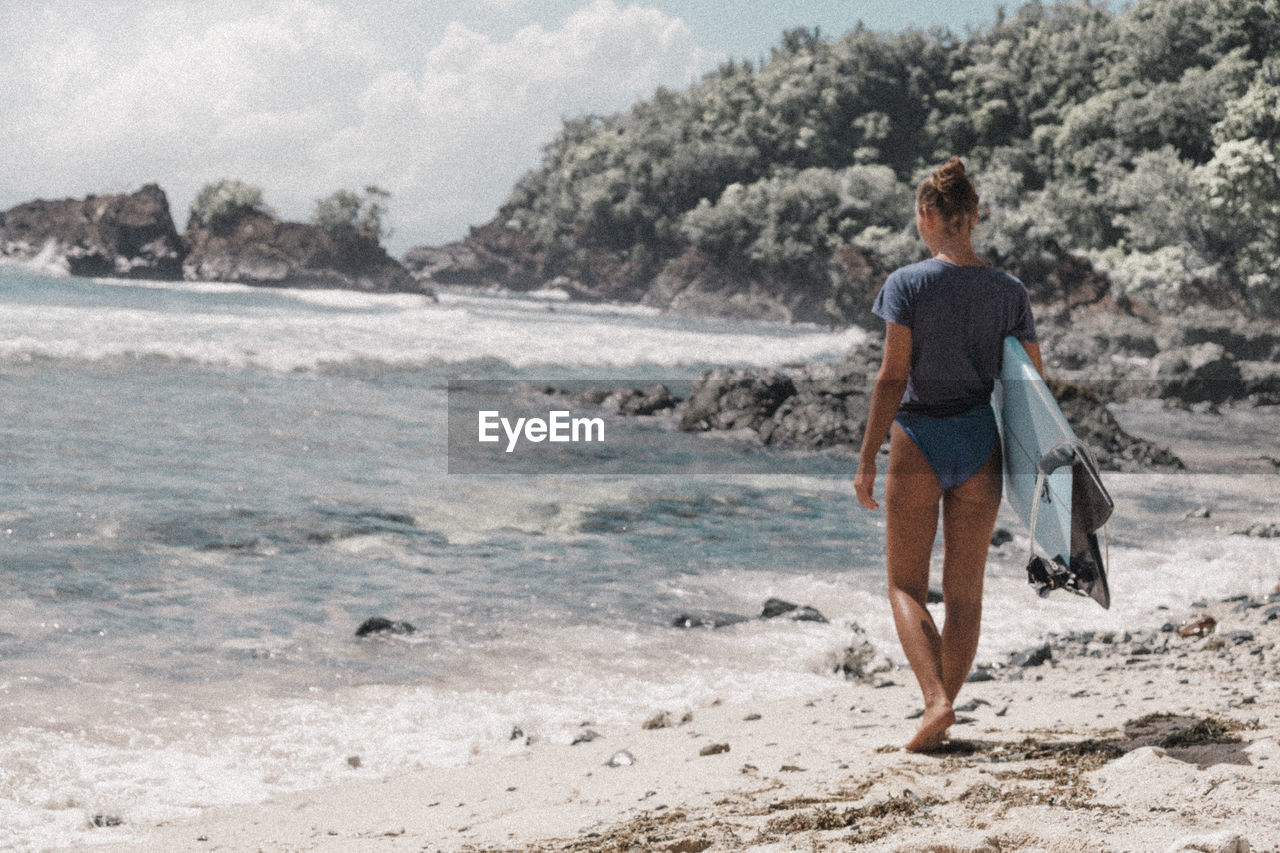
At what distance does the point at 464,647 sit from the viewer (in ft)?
18.6

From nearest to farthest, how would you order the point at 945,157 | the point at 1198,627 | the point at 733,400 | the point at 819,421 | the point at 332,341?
the point at 1198,627, the point at 819,421, the point at 733,400, the point at 332,341, the point at 945,157

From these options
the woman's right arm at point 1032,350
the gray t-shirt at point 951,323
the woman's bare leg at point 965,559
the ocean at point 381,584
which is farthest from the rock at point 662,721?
the woman's right arm at point 1032,350

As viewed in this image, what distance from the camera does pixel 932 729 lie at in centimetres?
361

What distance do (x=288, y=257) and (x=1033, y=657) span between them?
64626 mm

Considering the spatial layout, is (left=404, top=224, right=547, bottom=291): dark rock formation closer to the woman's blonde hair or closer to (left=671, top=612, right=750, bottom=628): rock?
(left=671, top=612, right=750, bottom=628): rock

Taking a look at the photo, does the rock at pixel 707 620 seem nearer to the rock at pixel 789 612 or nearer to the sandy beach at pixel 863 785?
the rock at pixel 789 612

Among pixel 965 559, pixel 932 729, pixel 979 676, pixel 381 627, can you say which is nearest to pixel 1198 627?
pixel 979 676

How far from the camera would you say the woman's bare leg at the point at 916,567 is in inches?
143

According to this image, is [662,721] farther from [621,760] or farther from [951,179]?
[951,179]

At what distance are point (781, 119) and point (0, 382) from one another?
211 feet

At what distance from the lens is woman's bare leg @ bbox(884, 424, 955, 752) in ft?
11.9

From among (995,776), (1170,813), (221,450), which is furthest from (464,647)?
(221,450)

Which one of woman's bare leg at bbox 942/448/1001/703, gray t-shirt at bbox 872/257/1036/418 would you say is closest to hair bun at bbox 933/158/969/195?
gray t-shirt at bbox 872/257/1036/418

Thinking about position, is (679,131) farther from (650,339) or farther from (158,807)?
(158,807)
